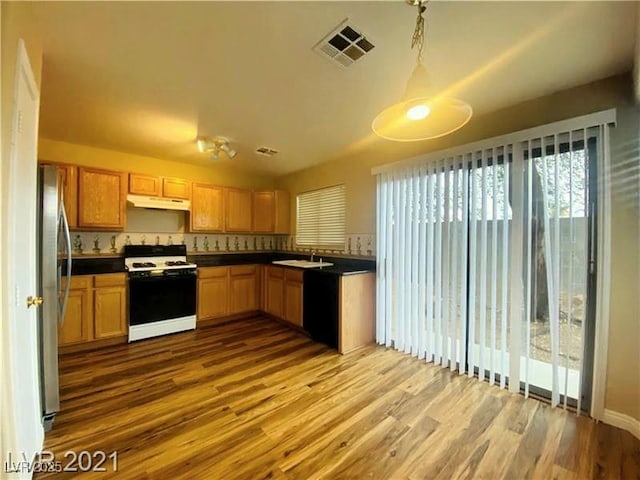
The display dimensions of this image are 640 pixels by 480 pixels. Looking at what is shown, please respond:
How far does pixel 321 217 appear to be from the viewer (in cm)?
439

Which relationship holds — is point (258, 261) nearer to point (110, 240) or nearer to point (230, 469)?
point (110, 240)

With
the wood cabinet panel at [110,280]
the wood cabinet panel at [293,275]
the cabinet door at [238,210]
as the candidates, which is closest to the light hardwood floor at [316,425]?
the wood cabinet panel at [110,280]

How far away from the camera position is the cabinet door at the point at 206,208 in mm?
4113

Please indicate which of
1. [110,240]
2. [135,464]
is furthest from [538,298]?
[110,240]

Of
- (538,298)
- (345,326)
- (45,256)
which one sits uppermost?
(45,256)

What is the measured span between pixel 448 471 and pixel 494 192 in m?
2.08

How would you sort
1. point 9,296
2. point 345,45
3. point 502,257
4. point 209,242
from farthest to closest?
point 209,242 → point 502,257 → point 345,45 → point 9,296

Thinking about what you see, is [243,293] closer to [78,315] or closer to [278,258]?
[278,258]

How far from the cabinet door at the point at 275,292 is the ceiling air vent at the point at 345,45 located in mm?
2930

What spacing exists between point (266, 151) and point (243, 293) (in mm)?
2254

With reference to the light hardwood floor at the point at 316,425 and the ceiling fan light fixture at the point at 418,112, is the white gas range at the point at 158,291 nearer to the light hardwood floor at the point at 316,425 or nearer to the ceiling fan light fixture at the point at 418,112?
the light hardwood floor at the point at 316,425

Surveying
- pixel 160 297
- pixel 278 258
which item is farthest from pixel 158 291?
pixel 278 258

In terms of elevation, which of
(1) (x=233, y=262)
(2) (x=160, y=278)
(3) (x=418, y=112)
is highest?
(3) (x=418, y=112)

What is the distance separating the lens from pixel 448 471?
→ 59.7 inches
